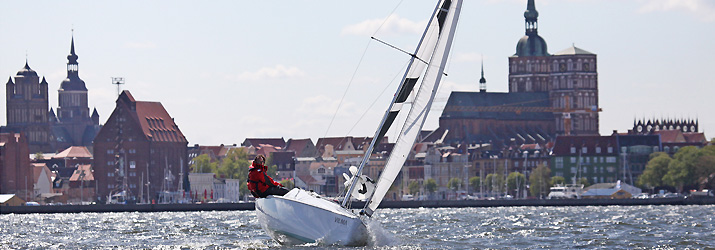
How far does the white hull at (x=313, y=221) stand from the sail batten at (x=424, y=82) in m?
0.96

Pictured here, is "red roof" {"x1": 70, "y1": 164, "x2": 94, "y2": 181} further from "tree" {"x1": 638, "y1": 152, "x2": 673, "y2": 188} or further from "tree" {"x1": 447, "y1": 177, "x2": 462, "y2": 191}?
"tree" {"x1": 638, "y1": 152, "x2": 673, "y2": 188}

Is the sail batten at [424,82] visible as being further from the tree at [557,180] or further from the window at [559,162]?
the window at [559,162]

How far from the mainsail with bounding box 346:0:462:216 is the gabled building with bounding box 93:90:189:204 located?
124m

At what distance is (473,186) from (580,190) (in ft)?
73.2

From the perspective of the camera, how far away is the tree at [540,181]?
6270 inches

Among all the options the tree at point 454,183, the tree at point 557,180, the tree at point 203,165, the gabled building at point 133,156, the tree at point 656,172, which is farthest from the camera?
the tree at point 203,165

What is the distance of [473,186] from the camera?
6806 inches

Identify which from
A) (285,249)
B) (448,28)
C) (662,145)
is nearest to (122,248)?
(285,249)

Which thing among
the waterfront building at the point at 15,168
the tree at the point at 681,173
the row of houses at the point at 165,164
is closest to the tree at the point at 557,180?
the row of houses at the point at 165,164

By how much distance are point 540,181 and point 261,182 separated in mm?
122787

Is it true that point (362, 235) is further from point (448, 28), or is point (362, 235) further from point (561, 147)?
point (561, 147)

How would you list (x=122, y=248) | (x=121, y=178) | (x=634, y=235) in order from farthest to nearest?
(x=121, y=178)
(x=634, y=235)
(x=122, y=248)

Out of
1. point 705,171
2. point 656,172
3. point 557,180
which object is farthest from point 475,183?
point 705,171

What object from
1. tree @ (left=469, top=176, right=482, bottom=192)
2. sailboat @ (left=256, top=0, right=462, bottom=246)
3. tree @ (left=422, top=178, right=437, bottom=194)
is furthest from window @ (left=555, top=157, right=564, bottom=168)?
sailboat @ (left=256, top=0, right=462, bottom=246)
